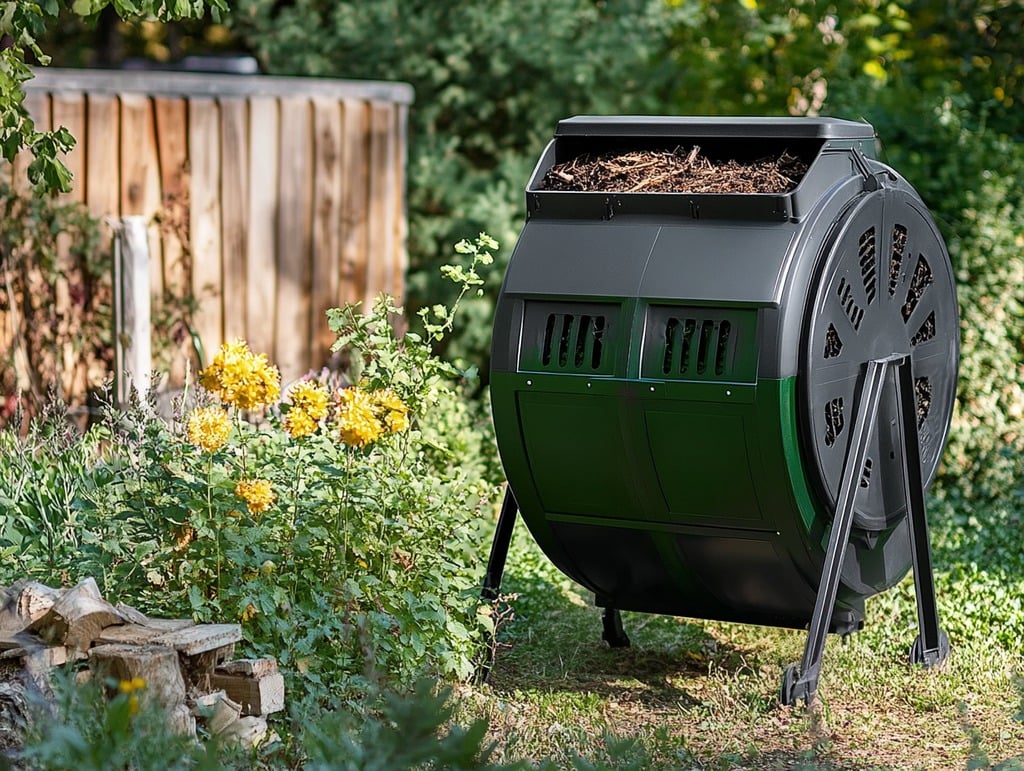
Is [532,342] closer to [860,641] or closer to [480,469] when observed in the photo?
[860,641]

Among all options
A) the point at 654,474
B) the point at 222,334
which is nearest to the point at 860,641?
the point at 654,474

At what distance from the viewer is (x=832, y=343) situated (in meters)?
3.91

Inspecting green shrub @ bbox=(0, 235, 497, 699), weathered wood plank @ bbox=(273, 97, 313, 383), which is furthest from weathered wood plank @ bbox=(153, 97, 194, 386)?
green shrub @ bbox=(0, 235, 497, 699)

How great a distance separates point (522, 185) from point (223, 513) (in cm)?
562

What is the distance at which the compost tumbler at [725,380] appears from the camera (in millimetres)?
3752

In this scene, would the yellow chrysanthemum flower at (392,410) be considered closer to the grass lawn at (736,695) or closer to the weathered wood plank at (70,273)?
the grass lawn at (736,695)

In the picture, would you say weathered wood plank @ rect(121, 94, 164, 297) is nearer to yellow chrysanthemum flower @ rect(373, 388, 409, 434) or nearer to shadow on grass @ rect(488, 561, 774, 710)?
shadow on grass @ rect(488, 561, 774, 710)

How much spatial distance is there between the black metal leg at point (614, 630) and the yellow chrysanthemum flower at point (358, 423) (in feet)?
4.37

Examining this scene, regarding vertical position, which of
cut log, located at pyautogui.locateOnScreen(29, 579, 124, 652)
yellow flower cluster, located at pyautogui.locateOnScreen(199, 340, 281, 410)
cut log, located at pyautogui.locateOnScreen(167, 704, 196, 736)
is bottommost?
cut log, located at pyautogui.locateOnScreen(167, 704, 196, 736)

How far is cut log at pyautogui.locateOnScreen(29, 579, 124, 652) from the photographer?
331 cm

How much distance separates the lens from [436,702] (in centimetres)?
256

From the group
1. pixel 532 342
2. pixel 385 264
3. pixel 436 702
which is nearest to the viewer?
pixel 436 702

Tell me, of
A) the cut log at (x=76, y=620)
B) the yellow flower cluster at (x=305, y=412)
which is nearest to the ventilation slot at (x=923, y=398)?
the yellow flower cluster at (x=305, y=412)

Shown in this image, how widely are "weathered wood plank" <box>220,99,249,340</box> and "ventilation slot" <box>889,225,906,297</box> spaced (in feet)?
12.7
